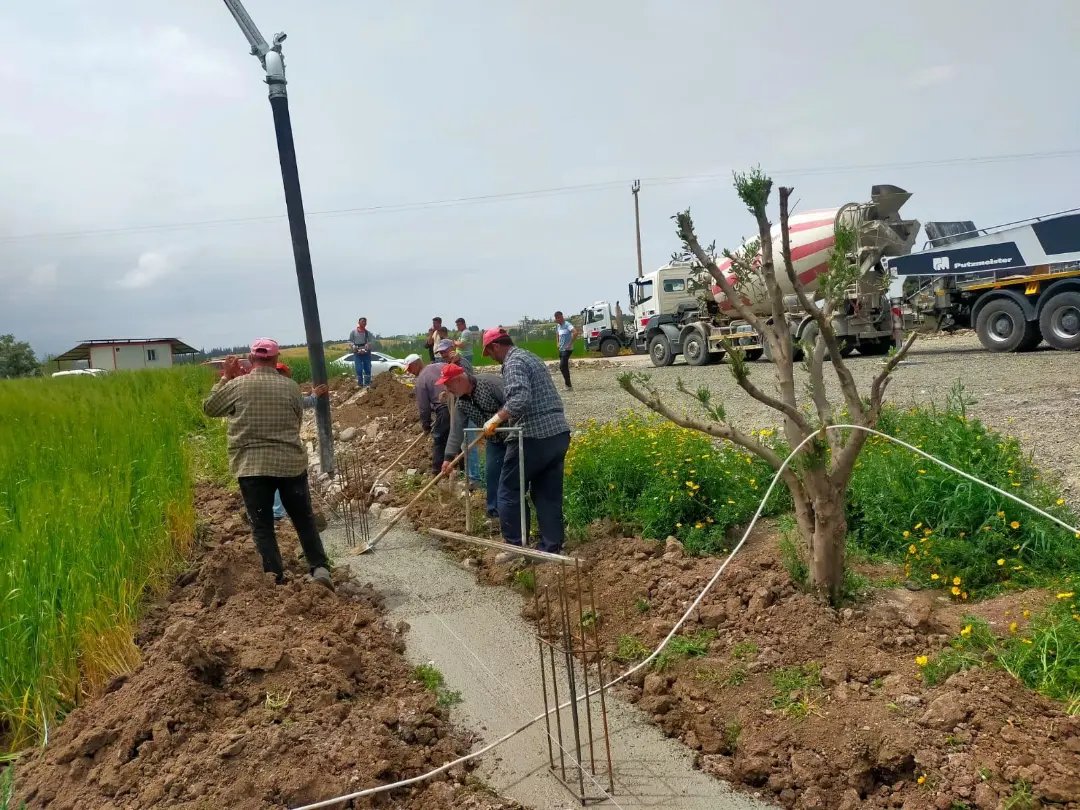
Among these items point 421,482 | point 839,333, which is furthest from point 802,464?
point 839,333

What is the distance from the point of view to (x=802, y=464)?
3.57 metres

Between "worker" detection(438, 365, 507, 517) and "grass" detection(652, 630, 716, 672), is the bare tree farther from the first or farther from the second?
"worker" detection(438, 365, 507, 517)

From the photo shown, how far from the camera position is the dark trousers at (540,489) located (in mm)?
5180

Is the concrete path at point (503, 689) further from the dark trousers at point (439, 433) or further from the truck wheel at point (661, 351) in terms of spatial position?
the truck wheel at point (661, 351)

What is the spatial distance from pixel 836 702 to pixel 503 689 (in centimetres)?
152

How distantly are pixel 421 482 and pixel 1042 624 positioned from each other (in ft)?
19.2

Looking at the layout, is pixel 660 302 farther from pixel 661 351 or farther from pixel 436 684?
pixel 436 684

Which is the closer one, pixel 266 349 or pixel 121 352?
pixel 266 349

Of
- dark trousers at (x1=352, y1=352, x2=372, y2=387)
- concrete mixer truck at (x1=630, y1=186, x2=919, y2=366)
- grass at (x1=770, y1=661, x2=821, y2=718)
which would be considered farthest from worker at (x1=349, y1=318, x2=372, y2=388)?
grass at (x1=770, y1=661, x2=821, y2=718)

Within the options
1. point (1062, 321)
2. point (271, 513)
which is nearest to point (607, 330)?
point (1062, 321)

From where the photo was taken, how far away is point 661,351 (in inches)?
806

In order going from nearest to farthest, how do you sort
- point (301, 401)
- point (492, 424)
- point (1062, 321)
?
1. point (492, 424)
2. point (301, 401)
3. point (1062, 321)

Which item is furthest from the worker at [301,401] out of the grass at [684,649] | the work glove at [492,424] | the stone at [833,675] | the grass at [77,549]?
the stone at [833,675]

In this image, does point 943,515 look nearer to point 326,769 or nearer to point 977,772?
point 977,772
